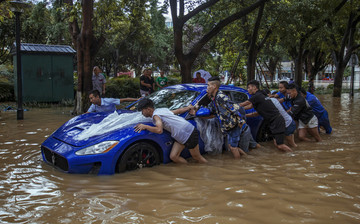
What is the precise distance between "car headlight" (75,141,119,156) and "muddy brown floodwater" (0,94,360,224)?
35cm

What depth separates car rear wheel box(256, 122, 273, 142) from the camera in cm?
675

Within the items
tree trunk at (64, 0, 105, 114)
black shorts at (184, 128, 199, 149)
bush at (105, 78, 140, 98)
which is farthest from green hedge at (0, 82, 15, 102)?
black shorts at (184, 128, 199, 149)

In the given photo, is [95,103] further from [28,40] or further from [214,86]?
[28,40]

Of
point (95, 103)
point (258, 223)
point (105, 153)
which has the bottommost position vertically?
point (258, 223)

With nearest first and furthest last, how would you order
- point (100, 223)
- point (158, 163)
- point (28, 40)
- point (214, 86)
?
point (100, 223) < point (158, 163) < point (214, 86) < point (28, 40)

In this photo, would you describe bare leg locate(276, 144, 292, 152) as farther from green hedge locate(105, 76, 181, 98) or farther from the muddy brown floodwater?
green hedge locate(105, 76, 181, 98)

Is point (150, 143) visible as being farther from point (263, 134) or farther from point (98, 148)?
point (263, 134)

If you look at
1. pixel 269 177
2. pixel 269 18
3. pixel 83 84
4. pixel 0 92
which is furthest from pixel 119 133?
pixel 0 92

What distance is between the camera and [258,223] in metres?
3.06

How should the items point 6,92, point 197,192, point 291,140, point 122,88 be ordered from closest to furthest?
point 197,192 < point 291,140 < point 6,92 < point 122,88

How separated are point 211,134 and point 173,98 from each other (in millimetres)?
975

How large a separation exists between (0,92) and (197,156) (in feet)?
45.1

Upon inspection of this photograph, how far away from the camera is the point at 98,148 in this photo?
4.32 m

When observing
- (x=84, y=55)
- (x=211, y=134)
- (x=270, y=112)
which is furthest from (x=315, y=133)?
(x=84, y=55)
